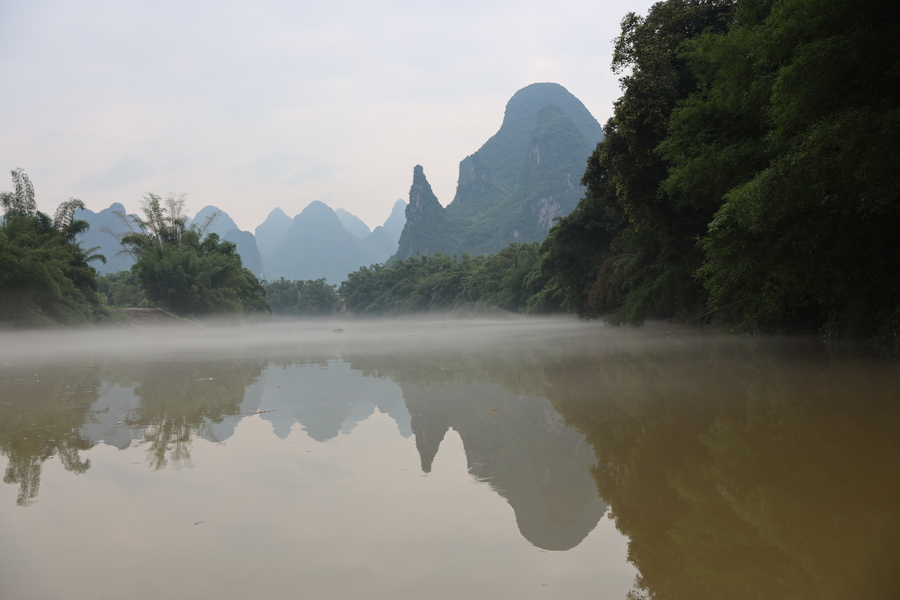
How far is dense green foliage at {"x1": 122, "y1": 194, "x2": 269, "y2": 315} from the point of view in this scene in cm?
3862

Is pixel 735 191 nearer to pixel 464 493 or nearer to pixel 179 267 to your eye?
pixel 464 493

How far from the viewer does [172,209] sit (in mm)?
43906

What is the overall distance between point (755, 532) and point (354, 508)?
198 centimetres

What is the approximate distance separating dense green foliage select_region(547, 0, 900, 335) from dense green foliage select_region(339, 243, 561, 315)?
2093 cm

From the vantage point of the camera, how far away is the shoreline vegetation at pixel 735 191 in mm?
6590

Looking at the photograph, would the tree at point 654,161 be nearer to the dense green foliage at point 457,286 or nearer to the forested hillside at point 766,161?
the forested hillside at point 766,161

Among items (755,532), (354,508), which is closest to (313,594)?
(354,508)

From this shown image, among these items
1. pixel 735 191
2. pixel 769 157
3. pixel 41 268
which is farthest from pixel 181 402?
pixel 41 268

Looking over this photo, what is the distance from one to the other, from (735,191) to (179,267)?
37.6 metres

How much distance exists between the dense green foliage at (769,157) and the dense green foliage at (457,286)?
20.9 metres

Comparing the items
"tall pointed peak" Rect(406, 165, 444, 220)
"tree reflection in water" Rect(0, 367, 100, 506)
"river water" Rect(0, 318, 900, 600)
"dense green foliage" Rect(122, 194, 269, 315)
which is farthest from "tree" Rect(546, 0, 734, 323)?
"tall pointed peak" Rect(406, 165, 444, 220)

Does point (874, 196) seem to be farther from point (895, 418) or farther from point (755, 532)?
point (755, 532)

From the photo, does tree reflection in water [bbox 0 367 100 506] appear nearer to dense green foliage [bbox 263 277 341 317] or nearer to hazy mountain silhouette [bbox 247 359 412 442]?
hazy mountain silhouette [bbox 247 359 412 442]

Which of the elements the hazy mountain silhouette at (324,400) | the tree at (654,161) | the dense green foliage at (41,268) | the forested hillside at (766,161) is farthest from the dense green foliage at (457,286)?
the hazy mountain silhouette at (324,400)
